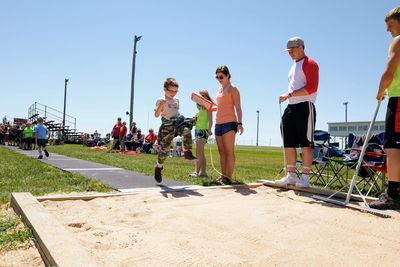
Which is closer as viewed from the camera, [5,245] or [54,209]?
[5,245]

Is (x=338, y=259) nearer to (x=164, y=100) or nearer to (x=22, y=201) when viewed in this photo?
(x=22, y=201)

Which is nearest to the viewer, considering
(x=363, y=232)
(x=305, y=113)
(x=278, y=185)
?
(x=363, y=232)

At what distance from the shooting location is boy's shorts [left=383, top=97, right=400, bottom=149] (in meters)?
3.75

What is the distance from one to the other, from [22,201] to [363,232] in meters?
3.21

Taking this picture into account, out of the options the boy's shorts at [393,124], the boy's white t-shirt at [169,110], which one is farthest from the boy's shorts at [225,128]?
the boy's shorts at [393,124]

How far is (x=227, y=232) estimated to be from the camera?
2.91 meters

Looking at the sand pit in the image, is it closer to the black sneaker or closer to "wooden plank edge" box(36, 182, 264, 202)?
"wooden plank edge" box(36, 182, 264, 202)

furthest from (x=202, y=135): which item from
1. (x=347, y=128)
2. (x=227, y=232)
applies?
(x=347, y=128)

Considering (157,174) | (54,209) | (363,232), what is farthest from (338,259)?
(157,174)

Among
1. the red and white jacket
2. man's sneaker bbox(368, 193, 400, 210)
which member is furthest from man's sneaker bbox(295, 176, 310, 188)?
man's sneaker bbox(368, 193, 400, 210)

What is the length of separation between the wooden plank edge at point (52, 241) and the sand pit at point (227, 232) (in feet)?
0.53

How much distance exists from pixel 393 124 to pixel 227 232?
216cm

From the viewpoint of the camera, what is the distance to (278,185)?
5.31 metres

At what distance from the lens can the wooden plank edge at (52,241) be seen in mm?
2080
